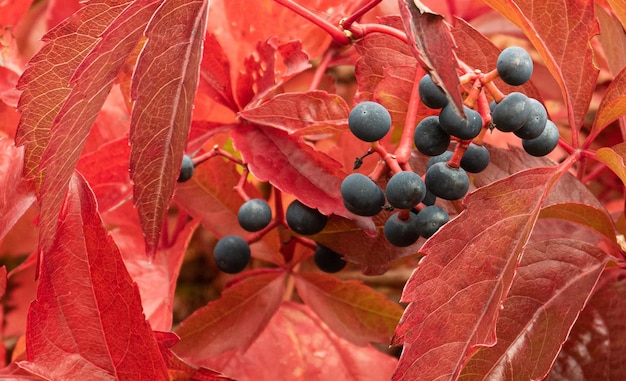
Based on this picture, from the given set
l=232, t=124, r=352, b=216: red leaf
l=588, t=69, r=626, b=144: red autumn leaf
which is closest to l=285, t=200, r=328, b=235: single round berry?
l=232, t=124, r=352, b=216: red leaf

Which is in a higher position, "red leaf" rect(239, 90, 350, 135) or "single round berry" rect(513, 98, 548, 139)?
"red leaf" rect(239, 90, 350, 135)

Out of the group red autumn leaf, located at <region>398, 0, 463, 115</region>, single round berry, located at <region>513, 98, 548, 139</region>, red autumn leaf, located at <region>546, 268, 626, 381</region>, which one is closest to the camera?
red autumn leaf, located at <region>398, 0, 463, 115</region>

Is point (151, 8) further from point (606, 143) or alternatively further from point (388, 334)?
point (606, 143)

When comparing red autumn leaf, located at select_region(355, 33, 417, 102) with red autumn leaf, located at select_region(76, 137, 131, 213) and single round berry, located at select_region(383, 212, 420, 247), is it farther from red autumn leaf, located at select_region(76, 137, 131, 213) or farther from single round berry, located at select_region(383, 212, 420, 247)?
red autumn leaf, located at select_region(76, 137, 131, 213)

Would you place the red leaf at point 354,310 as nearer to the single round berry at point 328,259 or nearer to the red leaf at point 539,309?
the single round berry at point 328,259


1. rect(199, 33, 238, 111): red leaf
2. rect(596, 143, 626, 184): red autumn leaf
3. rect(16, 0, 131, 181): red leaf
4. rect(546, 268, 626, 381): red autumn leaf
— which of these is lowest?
rect(546, 268, 626, 381): red autumn leaf

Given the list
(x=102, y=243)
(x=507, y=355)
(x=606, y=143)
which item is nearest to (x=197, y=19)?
(x=102, y=243)

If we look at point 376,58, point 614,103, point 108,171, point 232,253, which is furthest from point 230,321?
point 614,103

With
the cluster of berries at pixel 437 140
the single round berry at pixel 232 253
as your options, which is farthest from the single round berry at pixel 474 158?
the single round berry at pixel 232 253
